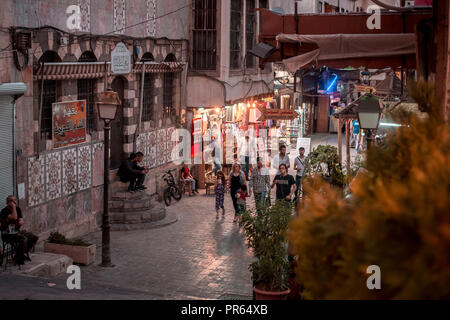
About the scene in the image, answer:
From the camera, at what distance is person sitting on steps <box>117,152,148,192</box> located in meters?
18.4

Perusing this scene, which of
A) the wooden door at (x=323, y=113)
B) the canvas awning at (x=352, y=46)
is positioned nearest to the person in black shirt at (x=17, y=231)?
the canvas awning at (x=352, y=46)

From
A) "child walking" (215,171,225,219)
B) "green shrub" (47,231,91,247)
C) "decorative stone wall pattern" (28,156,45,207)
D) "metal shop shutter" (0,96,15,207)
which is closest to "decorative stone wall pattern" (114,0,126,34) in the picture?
"child walking" (215,171,225,219)

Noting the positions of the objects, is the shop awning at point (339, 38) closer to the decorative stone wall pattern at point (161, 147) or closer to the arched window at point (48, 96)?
the arched window at point (48, 96)

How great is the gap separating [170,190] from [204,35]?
5792 mm

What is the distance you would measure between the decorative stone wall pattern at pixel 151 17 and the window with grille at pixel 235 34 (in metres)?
4.55

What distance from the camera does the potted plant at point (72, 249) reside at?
537 inches

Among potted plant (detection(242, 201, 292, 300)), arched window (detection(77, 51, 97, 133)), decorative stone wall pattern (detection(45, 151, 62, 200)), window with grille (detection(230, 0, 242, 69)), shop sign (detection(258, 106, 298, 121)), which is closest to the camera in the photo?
potted plant (detection(242, 201, 292, 300))

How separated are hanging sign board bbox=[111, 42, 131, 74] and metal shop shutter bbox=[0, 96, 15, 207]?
14.1ft

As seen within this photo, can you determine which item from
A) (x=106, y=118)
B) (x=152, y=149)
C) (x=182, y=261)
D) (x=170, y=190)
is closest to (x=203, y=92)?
(x=152, y=149)

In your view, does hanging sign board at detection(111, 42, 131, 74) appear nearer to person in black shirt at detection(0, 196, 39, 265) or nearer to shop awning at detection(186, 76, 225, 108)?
shop awning at detection(186, 76, 225, 108)

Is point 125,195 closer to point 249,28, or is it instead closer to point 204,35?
point 204,35

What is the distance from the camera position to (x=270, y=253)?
8.92 meters
